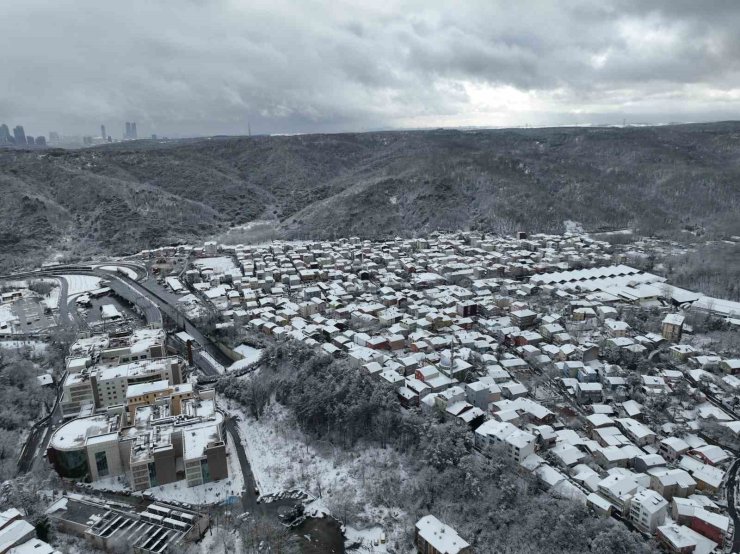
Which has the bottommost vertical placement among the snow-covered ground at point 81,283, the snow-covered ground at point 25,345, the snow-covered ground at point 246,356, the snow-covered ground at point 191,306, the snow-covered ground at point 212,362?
the snow-covered ground at point 212,362

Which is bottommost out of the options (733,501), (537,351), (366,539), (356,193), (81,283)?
(366,539)

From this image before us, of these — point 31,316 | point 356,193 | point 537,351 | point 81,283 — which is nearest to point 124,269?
point 81,283

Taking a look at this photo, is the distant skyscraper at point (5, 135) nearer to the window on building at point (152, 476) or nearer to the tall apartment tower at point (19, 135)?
the tall apartment tower at point (19, 135)

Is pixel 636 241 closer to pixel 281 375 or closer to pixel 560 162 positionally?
pixel 560 162

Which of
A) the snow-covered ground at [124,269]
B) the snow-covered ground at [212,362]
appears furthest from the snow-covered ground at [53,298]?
the snow-covered ground at [212,362]

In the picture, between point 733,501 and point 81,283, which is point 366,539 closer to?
point 733,501

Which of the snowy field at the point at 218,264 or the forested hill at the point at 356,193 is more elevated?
the forested hill at the point at 356,193

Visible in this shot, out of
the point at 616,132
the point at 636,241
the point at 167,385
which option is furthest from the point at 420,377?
the point at 616,132

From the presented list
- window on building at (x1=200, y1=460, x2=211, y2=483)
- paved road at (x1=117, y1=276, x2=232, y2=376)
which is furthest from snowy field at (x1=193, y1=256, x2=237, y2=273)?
window on building at (x1=200, y1=460, x2=211, y2=483)
